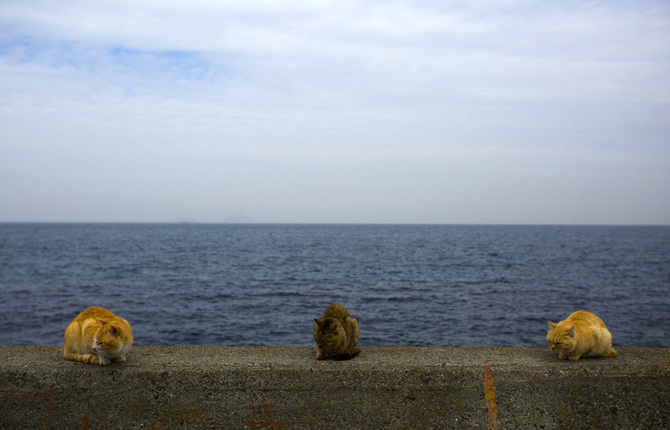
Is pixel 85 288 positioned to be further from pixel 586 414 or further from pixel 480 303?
pixel 586 414

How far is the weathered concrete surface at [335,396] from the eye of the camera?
3559 mm

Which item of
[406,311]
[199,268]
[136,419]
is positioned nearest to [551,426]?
[136,419]

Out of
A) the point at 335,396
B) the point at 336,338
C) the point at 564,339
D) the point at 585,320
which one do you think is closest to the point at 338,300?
the point at 336,338

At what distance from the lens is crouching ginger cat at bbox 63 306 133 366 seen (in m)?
3.80

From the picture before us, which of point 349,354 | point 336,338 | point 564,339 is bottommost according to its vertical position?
point 349,354

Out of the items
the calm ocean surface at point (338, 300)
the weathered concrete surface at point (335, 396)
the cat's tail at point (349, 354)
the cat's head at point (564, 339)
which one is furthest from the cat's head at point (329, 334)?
the calm ocean surface at point (338, 300)

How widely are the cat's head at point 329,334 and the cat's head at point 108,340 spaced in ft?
5.55

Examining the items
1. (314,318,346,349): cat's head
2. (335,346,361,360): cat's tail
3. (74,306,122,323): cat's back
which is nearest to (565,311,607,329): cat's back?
(335,346,361,360): cat's tail

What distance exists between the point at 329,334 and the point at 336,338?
0.25 ft

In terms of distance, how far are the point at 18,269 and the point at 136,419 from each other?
127 ft

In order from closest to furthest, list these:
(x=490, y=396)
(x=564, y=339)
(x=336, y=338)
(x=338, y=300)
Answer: (x=490, y=396), (x=564, y=339), (x=336, y=338), (x=338, y=300)

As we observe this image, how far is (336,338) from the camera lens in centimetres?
432

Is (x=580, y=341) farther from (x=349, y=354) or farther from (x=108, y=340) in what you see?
(x=108, y=340)

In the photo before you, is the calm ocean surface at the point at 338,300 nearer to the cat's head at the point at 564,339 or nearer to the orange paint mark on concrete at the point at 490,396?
the cat's head at the point at 564,339
